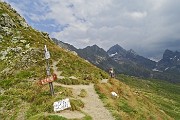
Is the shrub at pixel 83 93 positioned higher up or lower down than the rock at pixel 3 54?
lower down

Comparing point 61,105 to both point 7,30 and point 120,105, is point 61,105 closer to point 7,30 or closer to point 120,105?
point 120,105

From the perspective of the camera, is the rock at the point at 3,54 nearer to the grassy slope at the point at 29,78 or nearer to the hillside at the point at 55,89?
the hillside at the point at 55,89

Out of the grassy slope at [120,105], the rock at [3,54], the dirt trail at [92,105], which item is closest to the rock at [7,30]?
the rock at [3,54]

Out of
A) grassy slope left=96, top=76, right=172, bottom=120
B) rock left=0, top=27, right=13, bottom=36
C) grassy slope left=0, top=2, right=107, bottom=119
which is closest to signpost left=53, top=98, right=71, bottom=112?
grassy slope left=0, top=2, right=107, bottom=119

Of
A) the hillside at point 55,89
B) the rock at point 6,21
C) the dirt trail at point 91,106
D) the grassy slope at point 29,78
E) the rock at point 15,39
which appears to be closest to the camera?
the dirt trail at point 91,106

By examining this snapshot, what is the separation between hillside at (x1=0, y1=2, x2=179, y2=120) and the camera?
3906 centimetres

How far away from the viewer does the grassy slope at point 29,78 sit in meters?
40.4

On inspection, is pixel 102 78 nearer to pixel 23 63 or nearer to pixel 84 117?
pixel 23 63

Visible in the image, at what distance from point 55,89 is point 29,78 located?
31.4 ft

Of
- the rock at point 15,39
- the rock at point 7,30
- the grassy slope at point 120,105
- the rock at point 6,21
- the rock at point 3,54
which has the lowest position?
the grassy slope at point 120,105

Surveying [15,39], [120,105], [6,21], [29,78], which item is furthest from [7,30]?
[120,105]

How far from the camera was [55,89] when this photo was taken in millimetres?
47312

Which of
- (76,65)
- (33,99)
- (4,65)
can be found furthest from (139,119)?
(4,65)

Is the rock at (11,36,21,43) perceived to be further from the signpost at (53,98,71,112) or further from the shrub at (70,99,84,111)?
the signpost at (53,98,71,112)
